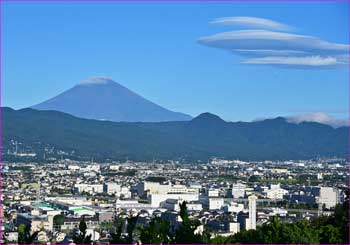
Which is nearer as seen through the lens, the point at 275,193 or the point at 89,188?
the point at 275,193

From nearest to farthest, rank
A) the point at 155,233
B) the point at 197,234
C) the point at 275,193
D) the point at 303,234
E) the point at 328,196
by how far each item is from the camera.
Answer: the point at 155,233
the point at 197,234
the point at 303,234
the point at 328,196
the point at 275,193

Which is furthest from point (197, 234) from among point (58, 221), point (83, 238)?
point (58, 221)

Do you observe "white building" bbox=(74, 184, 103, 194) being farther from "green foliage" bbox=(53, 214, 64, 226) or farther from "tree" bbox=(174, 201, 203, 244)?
"tree" bbox=(174, 201, 203, 244)

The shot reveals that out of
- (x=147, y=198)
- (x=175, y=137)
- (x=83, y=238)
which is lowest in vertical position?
(x=147, y=198)

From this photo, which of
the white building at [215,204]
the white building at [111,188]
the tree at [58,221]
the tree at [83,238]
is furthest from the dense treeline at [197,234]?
the white building at [111,188]

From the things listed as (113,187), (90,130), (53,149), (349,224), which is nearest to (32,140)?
(53,149)

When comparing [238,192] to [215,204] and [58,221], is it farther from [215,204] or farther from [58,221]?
[58,221]

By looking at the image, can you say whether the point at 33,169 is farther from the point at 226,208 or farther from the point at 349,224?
the point at 349,224

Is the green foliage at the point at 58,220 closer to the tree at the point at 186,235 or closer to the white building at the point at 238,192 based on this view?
the white building at the point at 238,192
